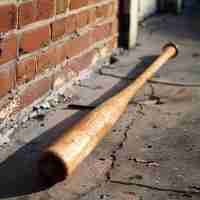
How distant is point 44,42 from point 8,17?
369mm

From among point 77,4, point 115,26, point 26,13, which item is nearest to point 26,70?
point 26,13

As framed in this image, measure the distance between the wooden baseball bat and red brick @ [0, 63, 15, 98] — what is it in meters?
0.36

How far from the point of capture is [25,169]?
5.26 ft

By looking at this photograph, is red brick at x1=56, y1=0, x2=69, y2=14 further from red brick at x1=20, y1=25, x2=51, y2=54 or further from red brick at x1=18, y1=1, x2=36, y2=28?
red brick at x1=18, y1=1, x2=36, y2=28

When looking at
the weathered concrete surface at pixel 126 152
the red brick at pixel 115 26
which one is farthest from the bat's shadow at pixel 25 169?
the red brick at pixel 115 26

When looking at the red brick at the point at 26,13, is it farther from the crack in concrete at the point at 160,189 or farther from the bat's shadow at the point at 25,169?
the crack in concrete at the point at 160,189

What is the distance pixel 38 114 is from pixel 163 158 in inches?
26.7

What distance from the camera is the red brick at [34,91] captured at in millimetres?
1977

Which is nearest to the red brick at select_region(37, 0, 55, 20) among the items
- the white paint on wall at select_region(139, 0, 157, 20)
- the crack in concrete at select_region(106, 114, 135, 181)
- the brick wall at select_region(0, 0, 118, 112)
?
the brick wall at select_region(0, 0, 118, 112)

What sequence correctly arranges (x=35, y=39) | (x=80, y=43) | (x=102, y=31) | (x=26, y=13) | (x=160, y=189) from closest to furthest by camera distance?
(x=160, y=189) → (x=26, y=13) → (x=35, y=39) → (x=80, y=43) → (x=102, y=31)

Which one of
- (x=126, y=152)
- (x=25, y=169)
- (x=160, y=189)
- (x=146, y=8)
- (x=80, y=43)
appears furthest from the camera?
(x=146, y=8)

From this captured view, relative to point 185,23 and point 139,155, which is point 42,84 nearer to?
point 139,155

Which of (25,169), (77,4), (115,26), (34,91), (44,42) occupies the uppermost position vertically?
(77,4)

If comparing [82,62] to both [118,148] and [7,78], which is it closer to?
[7,78]
